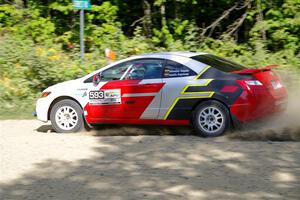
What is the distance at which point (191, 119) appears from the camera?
32.0ft

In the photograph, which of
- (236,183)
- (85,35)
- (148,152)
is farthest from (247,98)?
(85,35)

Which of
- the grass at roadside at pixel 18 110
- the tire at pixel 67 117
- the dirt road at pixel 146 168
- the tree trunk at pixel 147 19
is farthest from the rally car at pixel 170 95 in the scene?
the tree trunk at pixel 147 19

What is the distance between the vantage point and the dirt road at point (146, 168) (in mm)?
6514

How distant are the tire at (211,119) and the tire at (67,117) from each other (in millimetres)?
2385

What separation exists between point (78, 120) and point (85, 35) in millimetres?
7971

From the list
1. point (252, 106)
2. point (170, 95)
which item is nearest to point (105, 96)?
point (170, 95)

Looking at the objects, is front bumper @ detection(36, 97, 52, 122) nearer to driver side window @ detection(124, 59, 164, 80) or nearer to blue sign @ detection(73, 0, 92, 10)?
driver side window @ detection(124, 59, 164, 80)

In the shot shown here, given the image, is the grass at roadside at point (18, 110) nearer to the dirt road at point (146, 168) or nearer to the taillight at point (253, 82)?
the dirt road at point (146, 168)

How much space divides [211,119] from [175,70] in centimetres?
111

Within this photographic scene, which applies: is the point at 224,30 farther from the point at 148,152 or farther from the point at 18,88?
the point at 148,152

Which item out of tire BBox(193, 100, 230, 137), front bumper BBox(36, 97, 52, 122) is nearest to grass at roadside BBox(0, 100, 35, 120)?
front bumper BBox(36, 97, 52, 122)

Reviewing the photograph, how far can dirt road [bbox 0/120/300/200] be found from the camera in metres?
6.51

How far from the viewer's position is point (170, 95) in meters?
9.77

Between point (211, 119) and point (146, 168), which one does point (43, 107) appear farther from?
point (146, 168)
